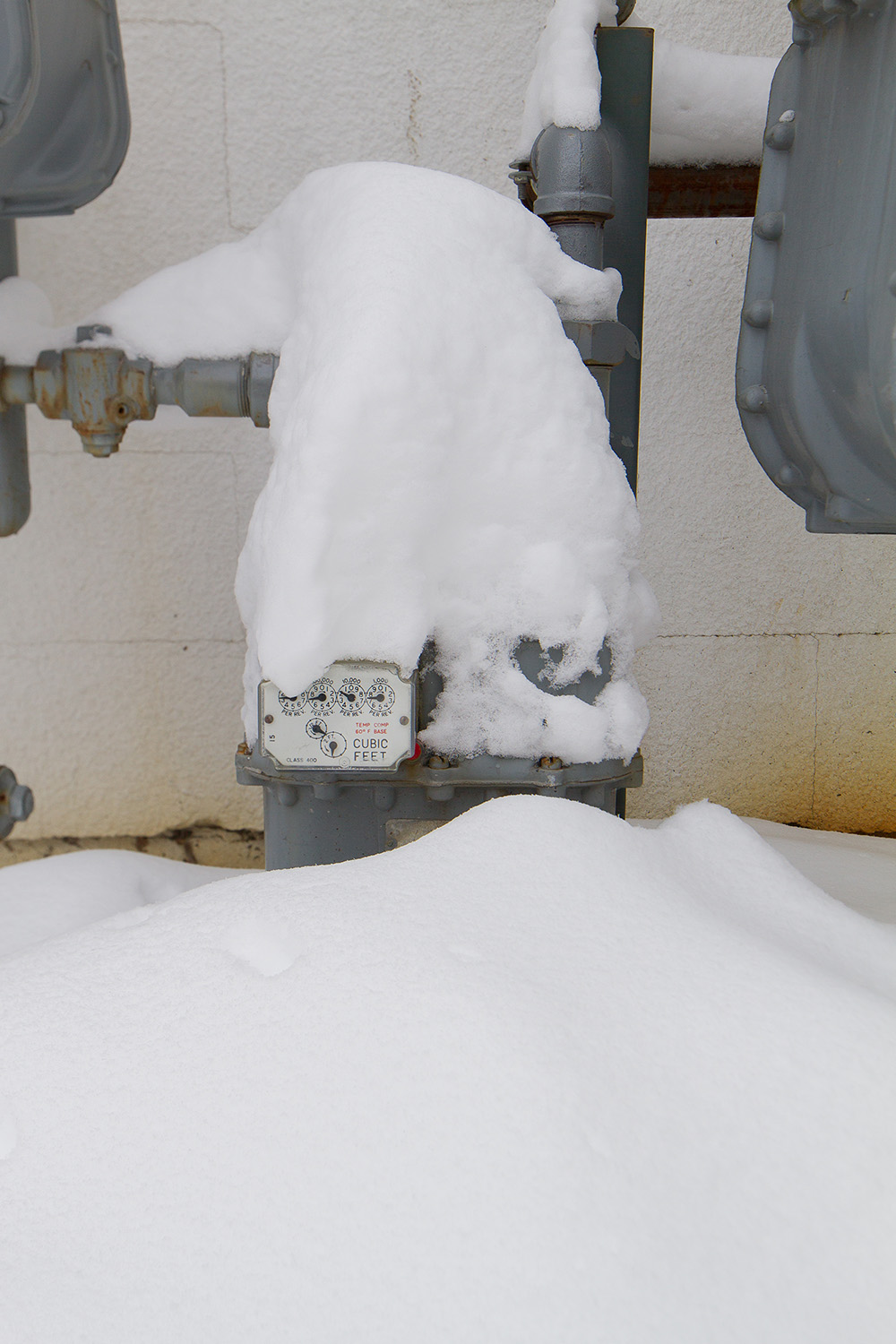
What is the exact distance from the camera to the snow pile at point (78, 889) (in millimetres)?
1221

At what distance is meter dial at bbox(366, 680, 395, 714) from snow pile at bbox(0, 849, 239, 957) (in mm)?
476

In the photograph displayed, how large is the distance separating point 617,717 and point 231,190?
1211 mm

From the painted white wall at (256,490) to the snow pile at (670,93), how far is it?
1.33 feet

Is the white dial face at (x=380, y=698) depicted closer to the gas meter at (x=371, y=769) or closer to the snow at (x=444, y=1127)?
the gas meter at (x=371, y=769)

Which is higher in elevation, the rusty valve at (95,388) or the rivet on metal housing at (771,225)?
the rivet on metal housing at (771,225)

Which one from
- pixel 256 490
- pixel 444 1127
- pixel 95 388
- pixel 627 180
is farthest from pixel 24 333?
pixel 444 1127

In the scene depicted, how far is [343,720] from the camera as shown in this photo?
0.94 m

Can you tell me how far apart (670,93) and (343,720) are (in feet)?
3.01

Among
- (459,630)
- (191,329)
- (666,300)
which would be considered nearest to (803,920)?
(459,630)

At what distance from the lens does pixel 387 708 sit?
3.07 ft

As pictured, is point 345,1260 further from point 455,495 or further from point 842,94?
point 842,94

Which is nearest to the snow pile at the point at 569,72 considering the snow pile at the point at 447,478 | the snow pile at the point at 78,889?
the snow pile at the point at 447,478

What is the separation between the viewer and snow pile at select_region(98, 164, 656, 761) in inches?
34.9

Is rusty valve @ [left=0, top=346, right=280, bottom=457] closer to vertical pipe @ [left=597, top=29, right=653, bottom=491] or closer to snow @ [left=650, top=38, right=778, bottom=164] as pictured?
vertical pipe @ [left=597, top=29, right=653, bottom=491]
